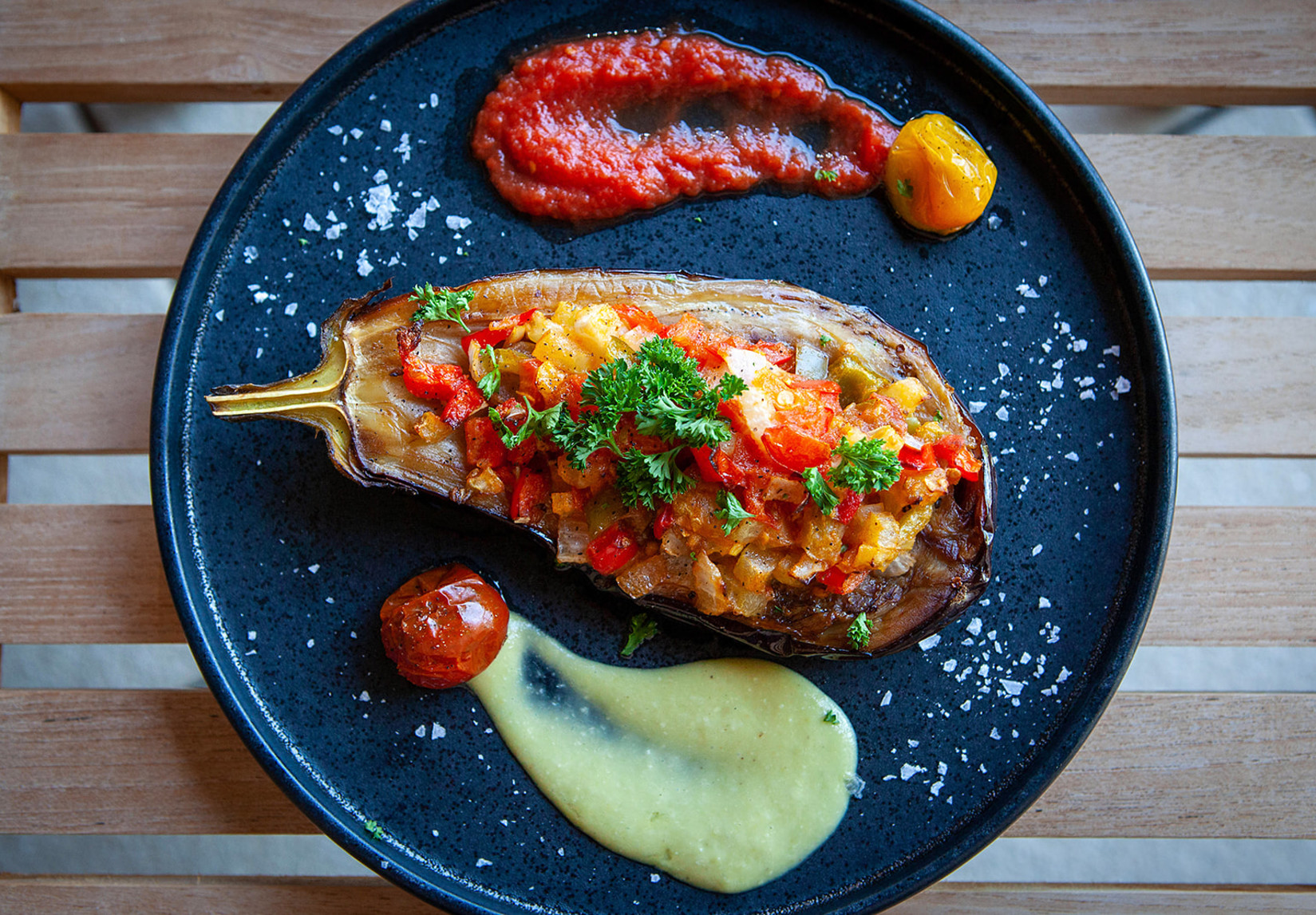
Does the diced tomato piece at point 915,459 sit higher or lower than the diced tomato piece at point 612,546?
higher

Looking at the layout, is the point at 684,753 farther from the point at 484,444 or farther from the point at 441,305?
the point at 441,305

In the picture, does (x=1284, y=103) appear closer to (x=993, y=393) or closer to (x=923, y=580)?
(x=993, y=393)

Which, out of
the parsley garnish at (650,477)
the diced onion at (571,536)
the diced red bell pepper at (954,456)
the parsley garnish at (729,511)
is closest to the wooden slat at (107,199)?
the diced onion at (571,536)

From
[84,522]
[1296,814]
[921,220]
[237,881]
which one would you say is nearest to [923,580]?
[921,220]

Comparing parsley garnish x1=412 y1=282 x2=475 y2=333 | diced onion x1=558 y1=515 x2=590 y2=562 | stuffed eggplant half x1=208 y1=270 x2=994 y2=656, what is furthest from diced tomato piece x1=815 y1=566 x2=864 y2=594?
parsley garnish x1=412 y1=282 x2=475 y2=333

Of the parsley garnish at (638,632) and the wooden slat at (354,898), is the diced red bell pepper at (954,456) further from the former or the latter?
the wooden slat at (354,898)

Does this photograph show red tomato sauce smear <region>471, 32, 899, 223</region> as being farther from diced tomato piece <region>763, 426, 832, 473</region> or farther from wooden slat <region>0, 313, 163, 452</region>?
wooden slat <region>0, 313, 163, 452</region>

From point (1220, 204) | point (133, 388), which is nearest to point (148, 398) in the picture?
point (133, 388)
